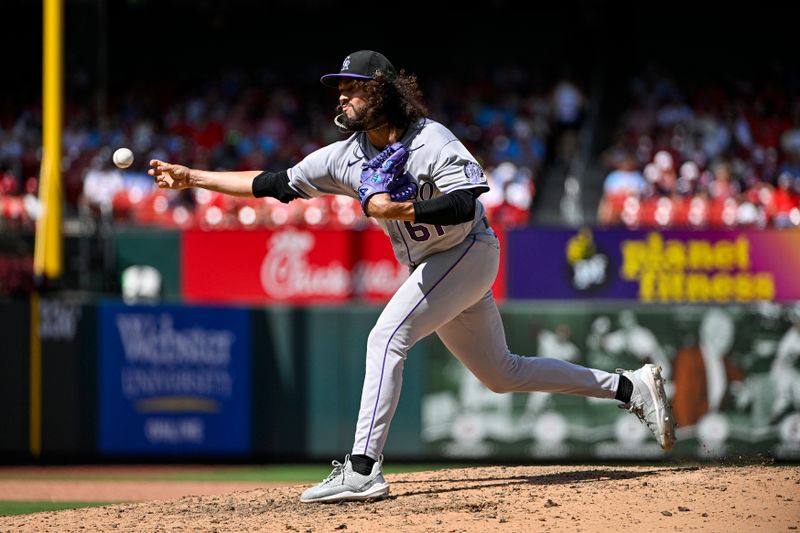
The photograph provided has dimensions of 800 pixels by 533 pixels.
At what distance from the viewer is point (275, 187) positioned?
18.3 feet

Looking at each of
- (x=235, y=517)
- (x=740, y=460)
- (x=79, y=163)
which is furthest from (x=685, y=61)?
(x=235, y=517)

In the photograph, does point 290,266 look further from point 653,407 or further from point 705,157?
point 653,407

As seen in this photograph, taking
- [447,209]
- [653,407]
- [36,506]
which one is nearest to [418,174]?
[447,209]

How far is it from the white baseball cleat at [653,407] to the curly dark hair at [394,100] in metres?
1.67

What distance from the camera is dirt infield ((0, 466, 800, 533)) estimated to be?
5.07 meters

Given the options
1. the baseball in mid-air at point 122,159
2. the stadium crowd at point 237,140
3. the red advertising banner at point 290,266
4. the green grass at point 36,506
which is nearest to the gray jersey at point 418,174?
the baseball in mid-air at point 122,159

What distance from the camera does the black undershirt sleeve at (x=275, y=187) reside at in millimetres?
5590

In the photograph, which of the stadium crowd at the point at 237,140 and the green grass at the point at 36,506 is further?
the stadium crowd at the point at 237,140

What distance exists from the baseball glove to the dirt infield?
4.40 ft

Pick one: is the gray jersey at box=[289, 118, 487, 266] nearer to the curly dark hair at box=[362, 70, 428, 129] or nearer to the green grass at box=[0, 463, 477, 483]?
the curly dark hair at box=[362, 70, 428, 129]

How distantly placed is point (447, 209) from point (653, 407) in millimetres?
1603

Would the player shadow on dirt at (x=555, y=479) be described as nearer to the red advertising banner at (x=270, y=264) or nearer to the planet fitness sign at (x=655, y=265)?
the planet fitness sign at (x=655, y=265)

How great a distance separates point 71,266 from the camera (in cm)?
1393

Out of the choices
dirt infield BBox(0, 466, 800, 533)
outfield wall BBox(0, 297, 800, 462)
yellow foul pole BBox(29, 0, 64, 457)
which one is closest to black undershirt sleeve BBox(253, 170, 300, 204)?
dirt infield BBox(0, 466, 800, 533)
